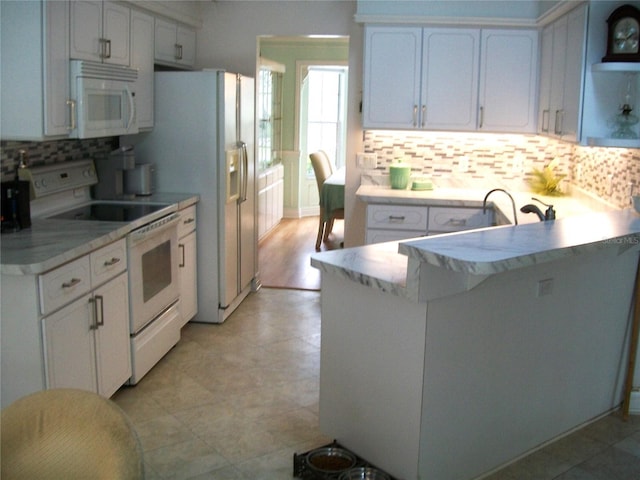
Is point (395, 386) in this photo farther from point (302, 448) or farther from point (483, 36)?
point (483, 36)

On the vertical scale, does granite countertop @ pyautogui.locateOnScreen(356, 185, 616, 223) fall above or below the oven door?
above

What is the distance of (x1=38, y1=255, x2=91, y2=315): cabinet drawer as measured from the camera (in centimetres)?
287

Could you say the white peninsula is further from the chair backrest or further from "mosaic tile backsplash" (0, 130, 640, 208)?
the chair backrest

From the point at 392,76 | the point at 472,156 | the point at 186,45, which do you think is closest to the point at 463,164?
the point at 472,156

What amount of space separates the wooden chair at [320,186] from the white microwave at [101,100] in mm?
3282

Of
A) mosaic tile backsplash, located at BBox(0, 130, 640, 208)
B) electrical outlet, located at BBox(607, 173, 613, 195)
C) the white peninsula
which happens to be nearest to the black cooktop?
mosaic tile backsplash, located at BBox(0, 130, 640, 208)

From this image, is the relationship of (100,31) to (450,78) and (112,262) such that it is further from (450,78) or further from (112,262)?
(450,78)

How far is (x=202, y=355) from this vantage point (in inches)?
174

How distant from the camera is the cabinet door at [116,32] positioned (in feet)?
13.0

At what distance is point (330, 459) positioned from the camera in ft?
9.71

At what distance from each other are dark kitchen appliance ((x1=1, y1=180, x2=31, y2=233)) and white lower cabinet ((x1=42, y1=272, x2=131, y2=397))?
1.64 feet

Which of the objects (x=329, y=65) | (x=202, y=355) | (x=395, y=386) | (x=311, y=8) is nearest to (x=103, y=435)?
(x=395, y=386)

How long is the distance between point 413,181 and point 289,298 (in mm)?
1369

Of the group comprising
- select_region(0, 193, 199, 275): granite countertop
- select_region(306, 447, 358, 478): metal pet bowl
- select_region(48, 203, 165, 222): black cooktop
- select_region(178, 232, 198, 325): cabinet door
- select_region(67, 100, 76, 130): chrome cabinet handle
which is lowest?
select_region(306, 447, 358, 478): metal pet bowl
